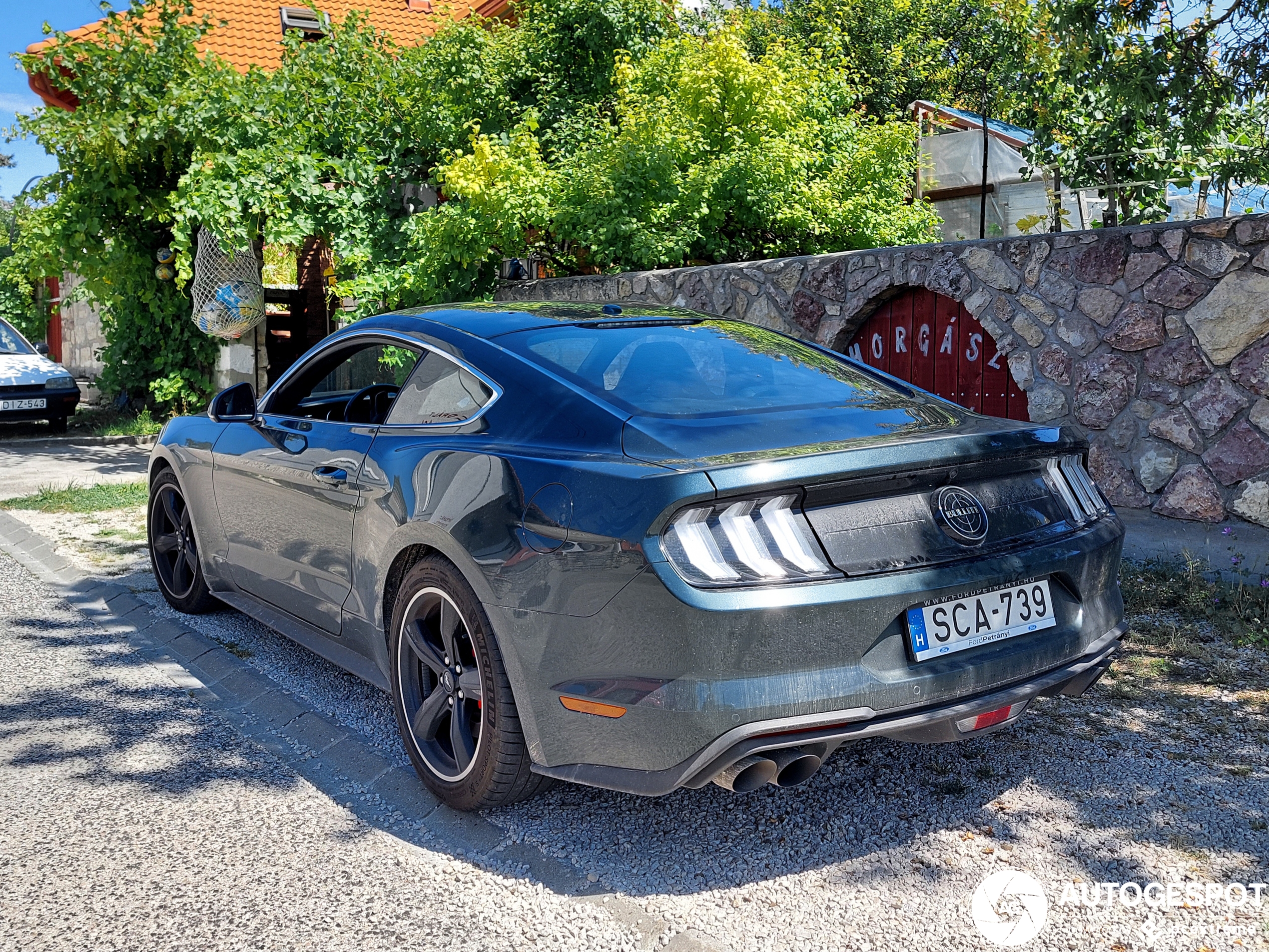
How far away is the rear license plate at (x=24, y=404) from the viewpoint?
13.5 metres

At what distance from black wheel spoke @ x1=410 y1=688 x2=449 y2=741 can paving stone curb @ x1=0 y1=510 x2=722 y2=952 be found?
183 millimetres

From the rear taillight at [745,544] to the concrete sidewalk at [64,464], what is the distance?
8.30 meters

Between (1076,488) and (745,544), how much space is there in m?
1.22

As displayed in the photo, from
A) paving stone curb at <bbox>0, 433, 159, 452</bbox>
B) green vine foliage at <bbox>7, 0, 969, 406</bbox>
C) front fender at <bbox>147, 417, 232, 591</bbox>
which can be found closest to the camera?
front fender at <bbox>147, 417, 232, 591</bbox>

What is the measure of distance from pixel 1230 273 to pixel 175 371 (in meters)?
11.6

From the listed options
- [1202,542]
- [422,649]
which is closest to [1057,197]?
[1202,542]

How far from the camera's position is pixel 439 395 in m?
3.54

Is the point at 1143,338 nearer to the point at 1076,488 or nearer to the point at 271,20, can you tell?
the point at 1076,488

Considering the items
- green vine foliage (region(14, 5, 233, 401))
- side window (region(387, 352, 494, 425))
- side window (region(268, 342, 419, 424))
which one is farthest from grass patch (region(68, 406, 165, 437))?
side window (region(387, 352, 494, 425))

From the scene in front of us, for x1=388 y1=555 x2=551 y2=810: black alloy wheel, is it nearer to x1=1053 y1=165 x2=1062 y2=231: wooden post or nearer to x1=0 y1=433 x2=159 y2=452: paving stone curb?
x1=1053 y1=165 x2=1062 y2=231: wooden post

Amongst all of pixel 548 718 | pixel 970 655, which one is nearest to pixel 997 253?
pixel 970 655

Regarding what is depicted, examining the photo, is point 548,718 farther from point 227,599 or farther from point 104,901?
point 227,599

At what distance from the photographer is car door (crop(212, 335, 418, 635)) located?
3.73m

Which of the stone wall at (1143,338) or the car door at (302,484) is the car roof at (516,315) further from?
the stone wall at (1143,338)
